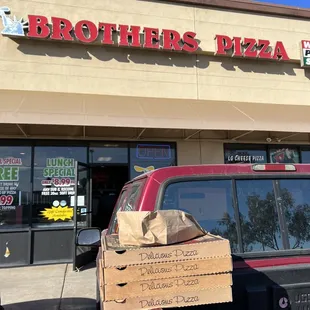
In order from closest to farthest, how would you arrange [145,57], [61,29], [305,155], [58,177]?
1. [58,177]
2. [61,29]
3. [145,57]
4. [305,155]

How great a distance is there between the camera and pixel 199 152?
9594 mm

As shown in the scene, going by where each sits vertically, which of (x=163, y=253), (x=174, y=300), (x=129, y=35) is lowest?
(x=174, y=300)

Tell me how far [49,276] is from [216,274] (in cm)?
616

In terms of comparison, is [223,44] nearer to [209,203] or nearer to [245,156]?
[245,156]

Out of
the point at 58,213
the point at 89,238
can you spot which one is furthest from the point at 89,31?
the point at 89,238

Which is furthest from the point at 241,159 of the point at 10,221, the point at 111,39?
the point at 10,221

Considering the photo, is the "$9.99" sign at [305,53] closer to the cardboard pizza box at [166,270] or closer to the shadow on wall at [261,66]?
the shadow on wall at [261,66]

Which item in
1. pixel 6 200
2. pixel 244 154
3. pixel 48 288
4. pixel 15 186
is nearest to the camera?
pixel 48 288

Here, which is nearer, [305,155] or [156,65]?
[156,65]

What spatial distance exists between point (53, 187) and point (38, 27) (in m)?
4.02

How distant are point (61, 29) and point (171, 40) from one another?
2.92 m

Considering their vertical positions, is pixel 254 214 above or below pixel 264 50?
below

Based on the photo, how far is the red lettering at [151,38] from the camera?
927cm

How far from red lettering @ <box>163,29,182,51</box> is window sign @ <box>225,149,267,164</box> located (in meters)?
3.27
